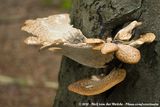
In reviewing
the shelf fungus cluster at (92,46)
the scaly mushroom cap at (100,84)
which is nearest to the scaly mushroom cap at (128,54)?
the shelf fungus cluster at (92,46)

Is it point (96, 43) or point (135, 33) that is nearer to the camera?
point (96, 43)

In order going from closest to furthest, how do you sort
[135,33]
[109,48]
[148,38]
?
1. [109,48]
2. [148,38]
3. [135,33]

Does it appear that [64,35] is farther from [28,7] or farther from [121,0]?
[28,7]

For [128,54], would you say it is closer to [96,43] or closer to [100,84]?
[96,43]

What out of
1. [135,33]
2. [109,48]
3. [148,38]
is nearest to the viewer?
[109,48]

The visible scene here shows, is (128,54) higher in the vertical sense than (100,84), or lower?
higher

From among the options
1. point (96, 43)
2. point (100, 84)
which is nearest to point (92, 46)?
point (96, 43)

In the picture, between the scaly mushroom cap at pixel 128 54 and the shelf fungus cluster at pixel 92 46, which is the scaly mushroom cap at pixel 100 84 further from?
Answer: the scaly mushroom cap at pixel 128 54
